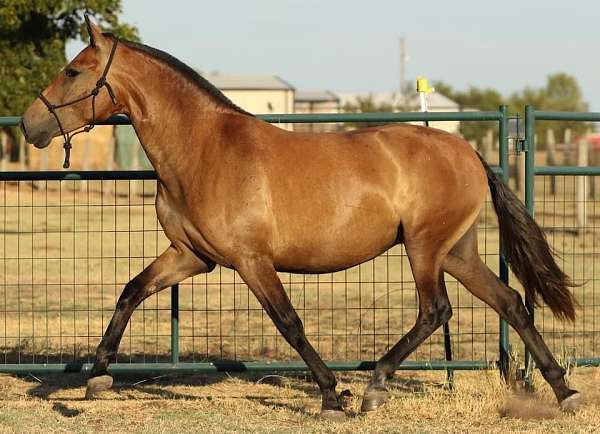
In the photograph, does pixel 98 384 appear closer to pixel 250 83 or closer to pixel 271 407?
pixel 271 407

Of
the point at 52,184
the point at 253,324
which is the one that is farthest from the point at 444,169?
the point at 52,184

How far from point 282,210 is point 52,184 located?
21.5 metres

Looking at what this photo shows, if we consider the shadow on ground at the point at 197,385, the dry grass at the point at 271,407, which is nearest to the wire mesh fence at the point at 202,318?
the shadow on ground at the point at 197,385

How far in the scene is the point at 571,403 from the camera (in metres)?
7.19

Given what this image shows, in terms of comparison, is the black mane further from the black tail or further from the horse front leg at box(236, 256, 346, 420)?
the black tail

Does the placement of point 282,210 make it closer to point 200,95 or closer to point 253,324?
point 200,95

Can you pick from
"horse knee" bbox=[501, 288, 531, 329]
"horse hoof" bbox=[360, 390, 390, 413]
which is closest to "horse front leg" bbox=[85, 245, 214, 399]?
"horse hoof" bbox=[360, 390, 390, 413]

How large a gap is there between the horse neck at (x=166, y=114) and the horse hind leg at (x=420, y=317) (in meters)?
1.43

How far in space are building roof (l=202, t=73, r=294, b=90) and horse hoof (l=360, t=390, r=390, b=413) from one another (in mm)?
62079

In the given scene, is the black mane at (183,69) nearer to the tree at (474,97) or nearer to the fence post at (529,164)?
the fence post at (529,164)

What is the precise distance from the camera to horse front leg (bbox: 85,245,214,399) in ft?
23.3

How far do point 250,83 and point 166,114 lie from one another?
6579 centimetres

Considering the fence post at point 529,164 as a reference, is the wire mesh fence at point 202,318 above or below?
below

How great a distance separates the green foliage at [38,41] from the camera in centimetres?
1988
